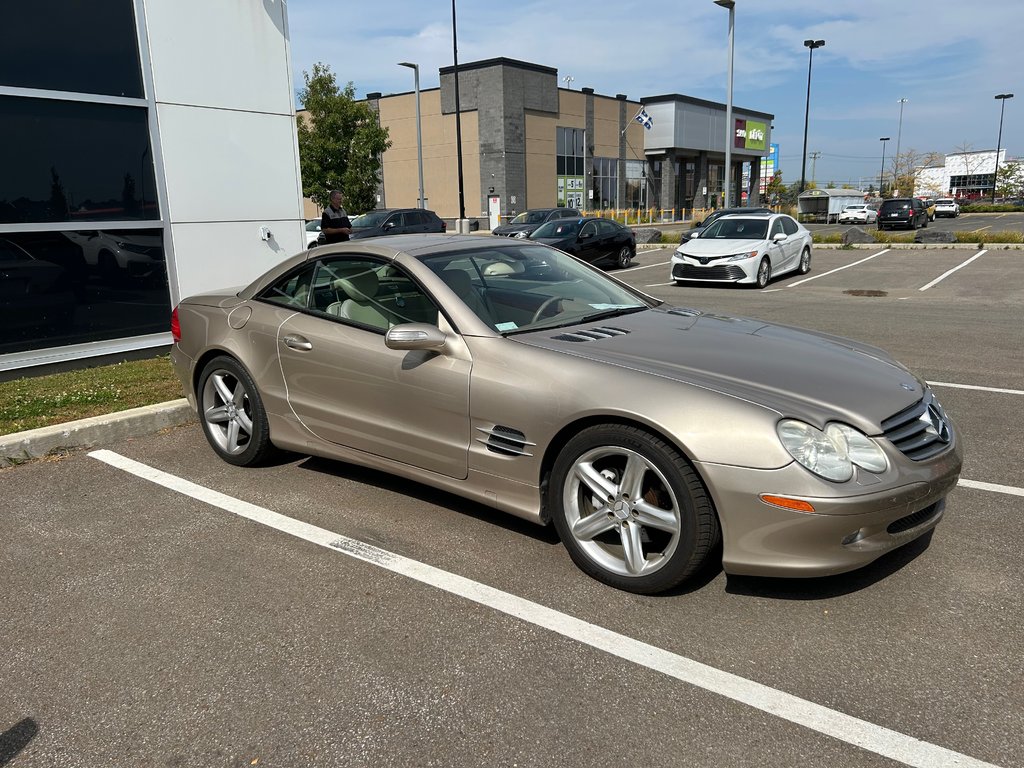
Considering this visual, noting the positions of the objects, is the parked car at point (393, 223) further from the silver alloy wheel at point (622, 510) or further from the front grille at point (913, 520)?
the front grille at point (913, 520)

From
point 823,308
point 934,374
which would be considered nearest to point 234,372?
point 934,374

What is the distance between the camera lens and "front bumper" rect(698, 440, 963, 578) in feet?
9.62

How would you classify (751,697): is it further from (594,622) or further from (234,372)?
(234,372)

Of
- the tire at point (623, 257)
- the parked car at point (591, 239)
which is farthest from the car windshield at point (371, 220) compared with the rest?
the tire at point (623, 257)

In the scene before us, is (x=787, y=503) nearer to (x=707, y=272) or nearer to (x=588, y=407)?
(x=588, y=407)

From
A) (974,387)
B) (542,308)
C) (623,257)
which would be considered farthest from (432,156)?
(542,308)

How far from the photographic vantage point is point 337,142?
29.1 metres

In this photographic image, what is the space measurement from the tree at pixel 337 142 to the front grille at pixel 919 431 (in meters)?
28.0

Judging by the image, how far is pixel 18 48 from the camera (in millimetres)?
7441

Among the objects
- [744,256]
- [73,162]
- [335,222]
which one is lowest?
[744,256]

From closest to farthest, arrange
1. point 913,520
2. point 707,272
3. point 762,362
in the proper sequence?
1. point 913,520
2. point 762,362
3. point 707,272

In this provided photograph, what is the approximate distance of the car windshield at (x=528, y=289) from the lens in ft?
13.3

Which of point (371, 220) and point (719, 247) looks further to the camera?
point (371, 220)

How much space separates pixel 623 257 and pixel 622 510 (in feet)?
62.7
